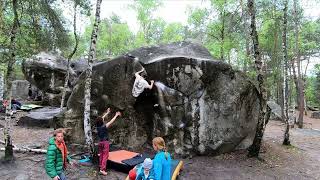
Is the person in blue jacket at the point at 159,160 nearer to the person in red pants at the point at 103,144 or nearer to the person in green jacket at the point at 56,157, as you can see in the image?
the person in green jacket at the point at 56,157

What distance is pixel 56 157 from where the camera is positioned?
6156 millimetres

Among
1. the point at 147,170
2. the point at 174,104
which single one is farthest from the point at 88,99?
the point at 147,170

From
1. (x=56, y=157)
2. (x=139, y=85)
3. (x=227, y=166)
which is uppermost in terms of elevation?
(x=139, y=85)

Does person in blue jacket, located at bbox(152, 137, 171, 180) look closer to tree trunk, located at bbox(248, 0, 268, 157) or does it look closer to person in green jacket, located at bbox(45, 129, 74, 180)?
person in green jacket, located at bbox(45, 129, 74, 180)

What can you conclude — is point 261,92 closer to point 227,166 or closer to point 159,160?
point 227,166

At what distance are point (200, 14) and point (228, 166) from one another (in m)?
13.8

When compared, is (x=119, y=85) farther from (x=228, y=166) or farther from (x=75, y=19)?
(x=75, y=19)

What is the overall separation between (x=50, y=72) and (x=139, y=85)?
13564 millimetres

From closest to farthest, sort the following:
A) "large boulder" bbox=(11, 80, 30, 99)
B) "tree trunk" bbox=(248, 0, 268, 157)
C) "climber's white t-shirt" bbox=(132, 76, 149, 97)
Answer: "tree trunk" bbox=(248, 0, 268, 157), "climber's white t-shirt" bbox=(132, 76, 149, 97), "large boulder" bbox=(11, 80, 30, 99)

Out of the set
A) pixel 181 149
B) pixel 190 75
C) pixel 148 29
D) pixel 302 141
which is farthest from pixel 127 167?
pixel 148 29

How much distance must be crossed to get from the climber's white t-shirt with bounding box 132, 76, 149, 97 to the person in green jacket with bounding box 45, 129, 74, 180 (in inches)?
229

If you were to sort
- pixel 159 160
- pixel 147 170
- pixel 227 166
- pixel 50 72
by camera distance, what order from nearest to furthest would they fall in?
1. pixel 159 160
2. pixel 147 170
3. pixel 227 166
4. pixel 50 72

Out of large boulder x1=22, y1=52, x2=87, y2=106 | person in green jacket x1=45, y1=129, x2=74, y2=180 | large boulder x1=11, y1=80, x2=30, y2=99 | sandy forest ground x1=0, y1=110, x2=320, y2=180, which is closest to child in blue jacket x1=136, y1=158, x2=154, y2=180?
person in green jacket x1=45, y1=129, x2=74, y2=180

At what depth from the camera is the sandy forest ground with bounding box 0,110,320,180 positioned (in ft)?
30.9
